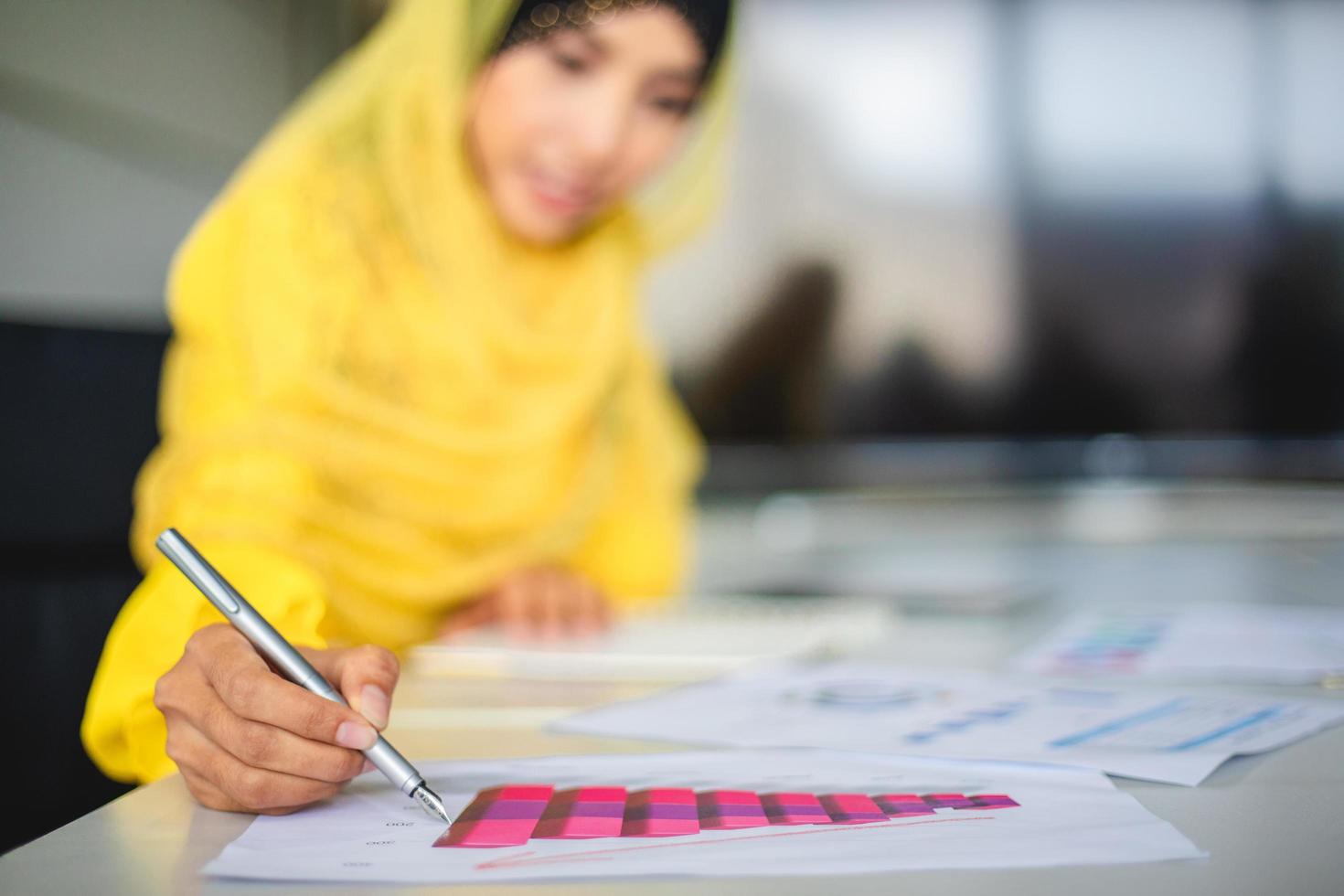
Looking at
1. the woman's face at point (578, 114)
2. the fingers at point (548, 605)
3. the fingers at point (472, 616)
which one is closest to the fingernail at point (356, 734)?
the fingers at point (548, 605)

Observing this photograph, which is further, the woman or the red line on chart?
the woman

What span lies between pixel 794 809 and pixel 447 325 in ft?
2.27

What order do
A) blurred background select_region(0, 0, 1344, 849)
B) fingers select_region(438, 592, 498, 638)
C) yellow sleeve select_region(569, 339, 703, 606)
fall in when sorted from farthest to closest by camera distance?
blurred background select_region(0, 0, 1344, 849) < yellow sleeve select_region(569, 339, 703, 606) < fingers select_region(438, 592, 498, 638)

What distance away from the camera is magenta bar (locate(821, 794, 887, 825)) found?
0.32m

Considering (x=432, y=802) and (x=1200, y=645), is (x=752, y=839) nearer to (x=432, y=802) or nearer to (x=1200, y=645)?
(x=432, y=802)

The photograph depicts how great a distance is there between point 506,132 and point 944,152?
77cm

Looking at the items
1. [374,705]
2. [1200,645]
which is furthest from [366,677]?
[1200,645]

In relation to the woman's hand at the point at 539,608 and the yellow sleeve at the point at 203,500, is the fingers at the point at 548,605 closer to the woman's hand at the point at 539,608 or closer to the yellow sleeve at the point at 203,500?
the woman's hand at the point at 539,608

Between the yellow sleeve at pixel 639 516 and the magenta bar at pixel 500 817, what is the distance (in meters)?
0.77

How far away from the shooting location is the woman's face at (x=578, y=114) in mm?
936

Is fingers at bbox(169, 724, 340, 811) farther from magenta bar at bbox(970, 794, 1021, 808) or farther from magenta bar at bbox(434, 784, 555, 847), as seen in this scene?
magenta bar at bbox(970, 794, 1021, 808)

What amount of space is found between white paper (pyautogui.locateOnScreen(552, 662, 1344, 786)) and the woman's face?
570 mm

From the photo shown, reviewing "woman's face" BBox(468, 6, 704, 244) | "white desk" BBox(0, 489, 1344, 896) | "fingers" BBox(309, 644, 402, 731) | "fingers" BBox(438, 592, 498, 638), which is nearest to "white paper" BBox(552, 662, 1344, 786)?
"white desk" BBox(0, 489, 1344, 896)

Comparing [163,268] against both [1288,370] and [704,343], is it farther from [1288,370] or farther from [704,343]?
[1288,370]
